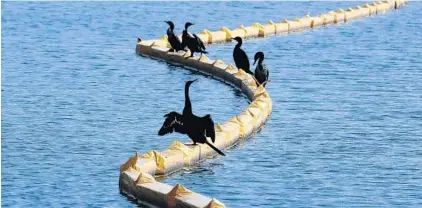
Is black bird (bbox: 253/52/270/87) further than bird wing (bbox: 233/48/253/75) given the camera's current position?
No

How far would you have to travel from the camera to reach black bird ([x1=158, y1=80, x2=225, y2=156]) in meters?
39.6

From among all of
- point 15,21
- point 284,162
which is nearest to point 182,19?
point 15,21

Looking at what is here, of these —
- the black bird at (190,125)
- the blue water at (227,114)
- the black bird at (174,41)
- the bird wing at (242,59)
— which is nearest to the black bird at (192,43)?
the blue water at (227,114)

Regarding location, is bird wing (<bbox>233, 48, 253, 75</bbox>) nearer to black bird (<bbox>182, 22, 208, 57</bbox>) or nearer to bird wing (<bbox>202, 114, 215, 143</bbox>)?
black bird (<bbox>182, 22, 208, 57</bbox>)

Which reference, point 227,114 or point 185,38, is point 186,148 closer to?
point 227,114

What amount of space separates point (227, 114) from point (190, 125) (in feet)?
33.6

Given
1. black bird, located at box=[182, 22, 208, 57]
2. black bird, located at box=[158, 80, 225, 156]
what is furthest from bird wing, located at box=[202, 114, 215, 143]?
black bird, located at box=[182, 22, 208, 57]

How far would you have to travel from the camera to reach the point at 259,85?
52.8 meters

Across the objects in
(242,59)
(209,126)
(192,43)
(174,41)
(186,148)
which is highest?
(209,126)

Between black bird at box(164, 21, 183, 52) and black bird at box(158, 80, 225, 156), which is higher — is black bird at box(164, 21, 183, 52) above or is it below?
below

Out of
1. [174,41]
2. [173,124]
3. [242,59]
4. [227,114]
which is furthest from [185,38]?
[173,124]

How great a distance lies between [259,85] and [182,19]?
3671cm

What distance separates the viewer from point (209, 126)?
39.7 m

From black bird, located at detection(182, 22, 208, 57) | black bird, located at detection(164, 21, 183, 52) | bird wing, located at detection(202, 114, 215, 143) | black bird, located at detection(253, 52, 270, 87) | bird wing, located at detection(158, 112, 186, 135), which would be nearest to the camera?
bird wing, located at detection(202, 114, 215, 143)
